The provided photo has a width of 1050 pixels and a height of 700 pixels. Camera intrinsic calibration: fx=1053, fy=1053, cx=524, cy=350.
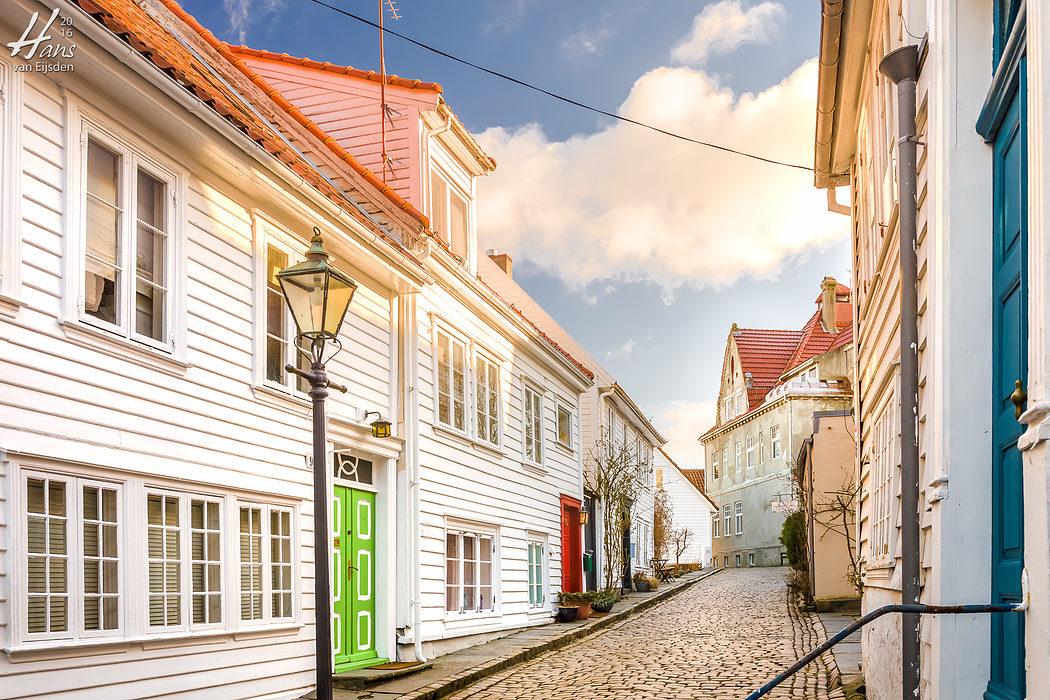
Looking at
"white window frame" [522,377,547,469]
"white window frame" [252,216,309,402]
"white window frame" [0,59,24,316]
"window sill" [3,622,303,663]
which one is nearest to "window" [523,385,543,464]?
"white window frame" [522,377,547,469]

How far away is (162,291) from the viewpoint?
27.2 ft

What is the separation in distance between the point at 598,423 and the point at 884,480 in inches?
768

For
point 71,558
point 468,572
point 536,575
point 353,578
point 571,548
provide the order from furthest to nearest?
point 571,548
point 536,575
point 468,572
point 353,578
point 71,558

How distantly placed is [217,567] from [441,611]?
5436 mm

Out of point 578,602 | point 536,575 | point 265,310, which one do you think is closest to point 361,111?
point 265,310

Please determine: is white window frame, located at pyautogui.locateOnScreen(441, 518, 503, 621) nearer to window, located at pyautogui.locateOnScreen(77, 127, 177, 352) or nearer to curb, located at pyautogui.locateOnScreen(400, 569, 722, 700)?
curb, located at pyautogui.locateOnScreen(400, 569, 722, 700)

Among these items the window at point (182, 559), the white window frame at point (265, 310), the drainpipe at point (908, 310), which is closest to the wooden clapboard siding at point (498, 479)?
the white window frame at point (265, 310)

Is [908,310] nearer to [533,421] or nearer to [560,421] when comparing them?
[533,421]

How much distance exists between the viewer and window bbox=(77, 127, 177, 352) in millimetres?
7488

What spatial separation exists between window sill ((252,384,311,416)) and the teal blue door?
22.6 ft

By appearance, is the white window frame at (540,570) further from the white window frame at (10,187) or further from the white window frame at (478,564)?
the white window frame at (10,187)

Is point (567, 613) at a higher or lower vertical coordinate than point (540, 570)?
lower

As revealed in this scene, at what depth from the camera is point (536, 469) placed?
1906 cm

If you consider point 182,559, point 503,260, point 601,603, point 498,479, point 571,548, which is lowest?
point 601,603
